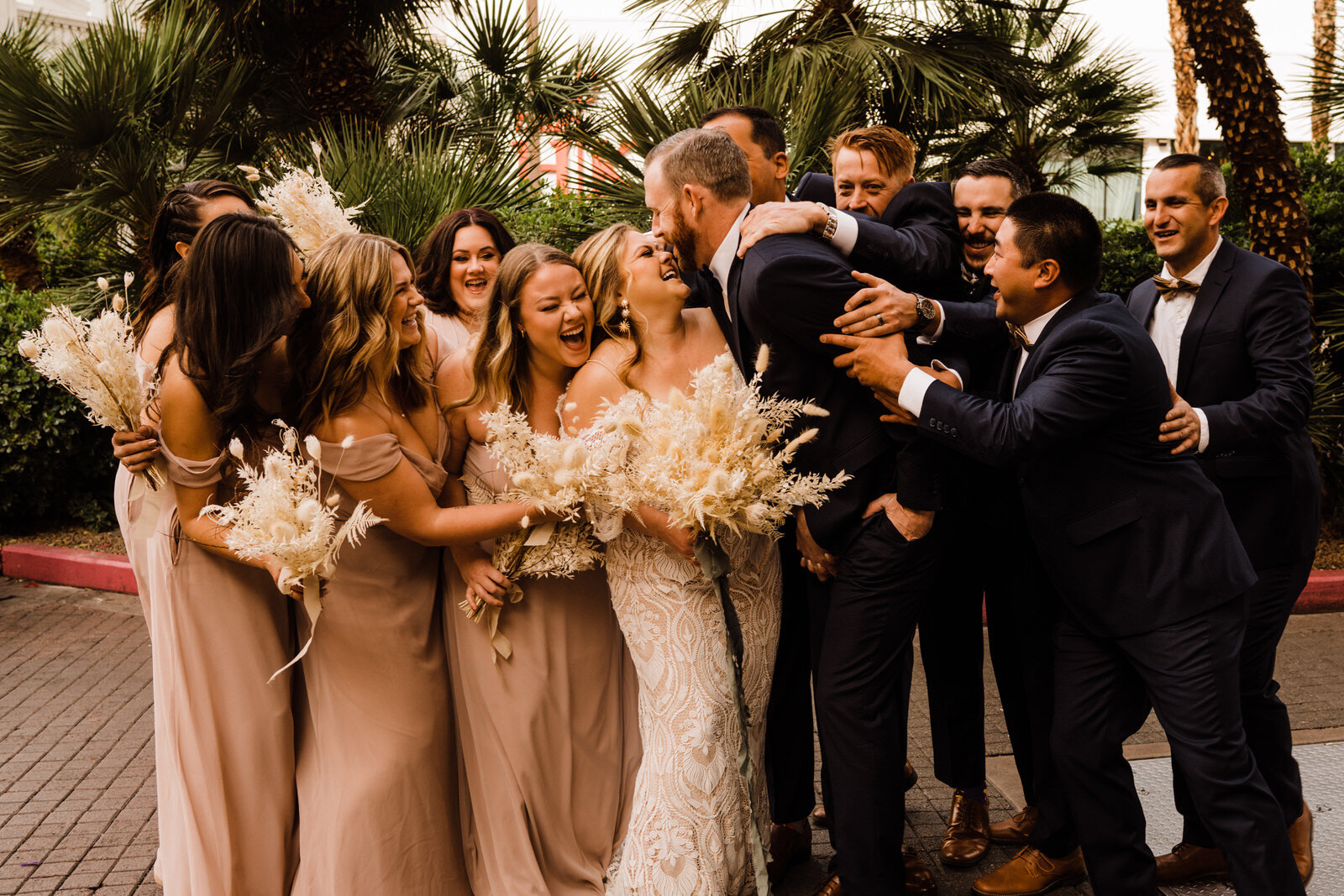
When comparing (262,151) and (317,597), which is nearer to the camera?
(317,597)

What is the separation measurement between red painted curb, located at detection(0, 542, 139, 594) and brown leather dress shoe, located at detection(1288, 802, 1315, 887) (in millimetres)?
7338

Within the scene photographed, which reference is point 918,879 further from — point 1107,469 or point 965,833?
point 1107,469

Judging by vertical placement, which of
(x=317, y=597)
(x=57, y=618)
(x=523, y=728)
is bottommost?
(x=57, y=618)

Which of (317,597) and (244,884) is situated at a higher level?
(317,597)

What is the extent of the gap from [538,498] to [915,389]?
1126 mm

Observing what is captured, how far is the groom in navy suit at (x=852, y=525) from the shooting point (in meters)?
3.10

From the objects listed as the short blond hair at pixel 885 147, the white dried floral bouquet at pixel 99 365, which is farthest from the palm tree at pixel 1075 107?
the white dried floral bouquet at pixel 99 365

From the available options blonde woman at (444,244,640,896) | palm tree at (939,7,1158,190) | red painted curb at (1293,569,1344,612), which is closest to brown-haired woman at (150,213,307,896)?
blonde woman at (444,244,640,896)

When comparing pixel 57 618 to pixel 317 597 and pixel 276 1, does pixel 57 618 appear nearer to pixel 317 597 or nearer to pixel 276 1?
pixel 276 1

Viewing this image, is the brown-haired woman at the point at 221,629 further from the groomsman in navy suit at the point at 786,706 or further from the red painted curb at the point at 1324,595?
the red painted curb at the point at 1324,595

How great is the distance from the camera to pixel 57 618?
7.14 metres

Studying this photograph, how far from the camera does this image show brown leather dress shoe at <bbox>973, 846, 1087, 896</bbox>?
351cm

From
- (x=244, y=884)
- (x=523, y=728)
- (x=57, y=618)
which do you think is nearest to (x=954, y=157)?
(x=523, y=728)

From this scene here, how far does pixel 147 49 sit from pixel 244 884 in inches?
221
